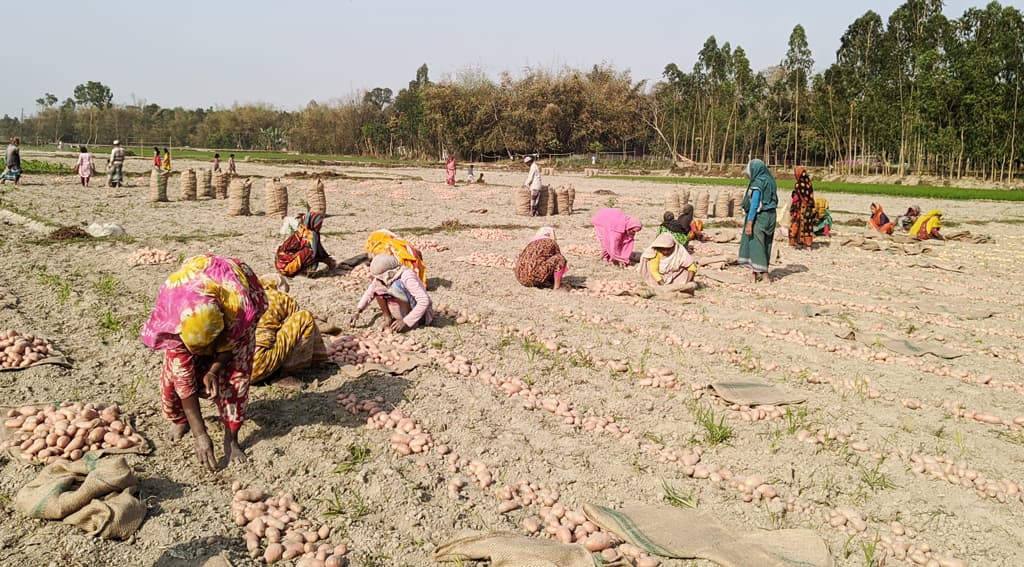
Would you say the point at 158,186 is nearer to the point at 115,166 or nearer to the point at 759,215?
the point at 115,166

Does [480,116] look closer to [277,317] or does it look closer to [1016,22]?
[1016,22]

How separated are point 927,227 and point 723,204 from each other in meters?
4.89

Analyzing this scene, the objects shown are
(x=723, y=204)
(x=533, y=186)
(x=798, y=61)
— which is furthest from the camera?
(x=798, y=61)

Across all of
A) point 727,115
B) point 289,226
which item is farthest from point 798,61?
point 289,226

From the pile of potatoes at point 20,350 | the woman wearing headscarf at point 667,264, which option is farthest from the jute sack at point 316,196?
the pile of potatoes at point 20,350

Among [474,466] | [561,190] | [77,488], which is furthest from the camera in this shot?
[561,190]

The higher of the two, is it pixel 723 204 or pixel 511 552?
pixel 723 204

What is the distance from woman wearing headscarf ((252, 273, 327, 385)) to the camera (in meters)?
4.73

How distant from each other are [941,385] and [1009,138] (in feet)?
103

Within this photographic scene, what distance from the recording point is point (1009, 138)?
97.7ft

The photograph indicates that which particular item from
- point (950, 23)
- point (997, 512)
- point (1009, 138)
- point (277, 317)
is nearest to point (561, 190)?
point (277, 317)

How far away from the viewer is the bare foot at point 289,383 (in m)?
4.88

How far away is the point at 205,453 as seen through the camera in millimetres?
3742

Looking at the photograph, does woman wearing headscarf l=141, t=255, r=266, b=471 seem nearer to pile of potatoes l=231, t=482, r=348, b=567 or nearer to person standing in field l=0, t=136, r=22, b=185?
pile of potatoes l=231, t=482, r=348, b=567
